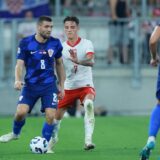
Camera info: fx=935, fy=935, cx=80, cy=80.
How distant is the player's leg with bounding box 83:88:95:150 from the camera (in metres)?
14.9

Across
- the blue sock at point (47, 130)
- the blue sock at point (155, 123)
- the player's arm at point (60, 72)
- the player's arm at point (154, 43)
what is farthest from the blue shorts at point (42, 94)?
the player's arm at point (154, 43)

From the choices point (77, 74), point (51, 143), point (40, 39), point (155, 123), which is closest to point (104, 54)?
point (77, 74)

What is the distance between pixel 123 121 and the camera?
21.7 m

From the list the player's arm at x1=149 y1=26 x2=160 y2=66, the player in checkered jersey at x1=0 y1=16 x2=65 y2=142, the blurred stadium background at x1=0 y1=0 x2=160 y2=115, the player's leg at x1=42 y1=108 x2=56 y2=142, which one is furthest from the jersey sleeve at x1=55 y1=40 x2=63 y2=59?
the blurred stadium background at x1=0 y1=0 x2=160 y2=115

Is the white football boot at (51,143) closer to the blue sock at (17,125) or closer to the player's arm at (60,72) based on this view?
the blue sock at (17,125)

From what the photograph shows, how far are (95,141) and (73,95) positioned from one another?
4.65ft

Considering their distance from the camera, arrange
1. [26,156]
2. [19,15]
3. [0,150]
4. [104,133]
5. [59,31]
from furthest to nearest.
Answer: [19,15] → [59,31] → [104,133] → [0,150] → [26,156]

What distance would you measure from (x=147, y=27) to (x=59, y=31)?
2.47m

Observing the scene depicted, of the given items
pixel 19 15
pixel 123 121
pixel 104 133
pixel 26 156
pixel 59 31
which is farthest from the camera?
pixel 19 15

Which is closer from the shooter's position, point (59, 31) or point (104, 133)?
point (104, 133)

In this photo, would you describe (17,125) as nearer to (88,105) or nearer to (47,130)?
(47,130)

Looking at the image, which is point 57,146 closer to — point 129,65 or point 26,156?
point 26,156

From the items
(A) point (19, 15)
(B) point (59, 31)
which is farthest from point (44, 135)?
(A) point (19, 15)

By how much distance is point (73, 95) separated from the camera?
51.5 ft
